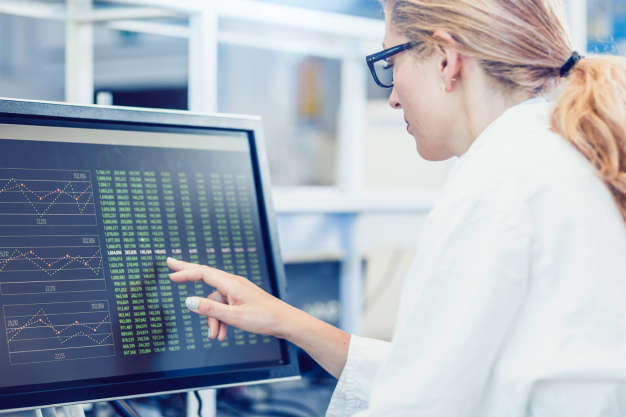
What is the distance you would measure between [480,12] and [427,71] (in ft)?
0.33

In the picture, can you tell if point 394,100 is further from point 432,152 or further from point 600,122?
point 600,122

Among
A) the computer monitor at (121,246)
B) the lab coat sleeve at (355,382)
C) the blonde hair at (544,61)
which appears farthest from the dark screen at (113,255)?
the blonde hair at (544,61)

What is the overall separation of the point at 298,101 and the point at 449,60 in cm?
378

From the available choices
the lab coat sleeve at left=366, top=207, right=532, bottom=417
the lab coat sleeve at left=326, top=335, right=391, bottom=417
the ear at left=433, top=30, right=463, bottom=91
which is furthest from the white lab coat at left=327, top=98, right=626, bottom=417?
the lab coat sleeve at left=326, top=335, right=391, bottom=417

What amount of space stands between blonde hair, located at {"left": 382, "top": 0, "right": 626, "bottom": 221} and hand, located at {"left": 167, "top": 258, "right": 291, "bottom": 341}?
386 mm

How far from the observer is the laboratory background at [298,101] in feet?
4.36

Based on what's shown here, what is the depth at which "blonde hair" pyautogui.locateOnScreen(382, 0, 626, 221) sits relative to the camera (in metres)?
0.72

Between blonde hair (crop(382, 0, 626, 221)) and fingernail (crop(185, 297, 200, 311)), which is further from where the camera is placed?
fingernail (crop(185, 297, 200, 311))

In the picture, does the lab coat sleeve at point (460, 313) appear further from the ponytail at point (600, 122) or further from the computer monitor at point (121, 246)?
the computer monitor at point (121, 246)


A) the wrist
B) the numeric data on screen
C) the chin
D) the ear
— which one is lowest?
the wrist

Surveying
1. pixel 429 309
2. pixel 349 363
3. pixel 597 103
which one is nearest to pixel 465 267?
pixel 429 309

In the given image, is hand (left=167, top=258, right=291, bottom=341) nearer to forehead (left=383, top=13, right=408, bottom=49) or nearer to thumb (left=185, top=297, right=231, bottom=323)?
thumb (left=185, top=297, right=231, bottom=323)

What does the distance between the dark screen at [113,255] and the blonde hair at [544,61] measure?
0.36 meters

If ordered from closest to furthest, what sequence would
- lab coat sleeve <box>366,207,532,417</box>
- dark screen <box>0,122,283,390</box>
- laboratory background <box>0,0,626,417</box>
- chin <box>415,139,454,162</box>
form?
lab coat sleeve <box>366,207,532,417</box> → dark screen <box>0,122,283,390</box> → chin <box>415,139,454,162</box> → laboratory background <box>0,0,626,417</box>
